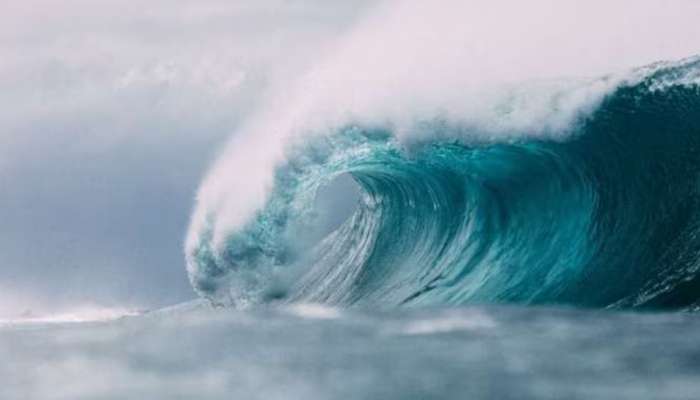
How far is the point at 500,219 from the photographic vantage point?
492 inches

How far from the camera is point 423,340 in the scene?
6305 mm

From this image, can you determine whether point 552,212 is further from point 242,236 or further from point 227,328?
point 227,328

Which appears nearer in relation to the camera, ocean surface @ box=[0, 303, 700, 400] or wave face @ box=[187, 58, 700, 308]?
ocean surface @ box=[0, 303, 700, 400]

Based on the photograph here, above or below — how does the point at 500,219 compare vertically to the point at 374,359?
above

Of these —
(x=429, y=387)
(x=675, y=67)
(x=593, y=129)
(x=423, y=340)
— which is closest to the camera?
(x=429, y=387)

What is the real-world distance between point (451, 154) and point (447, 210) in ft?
4.36

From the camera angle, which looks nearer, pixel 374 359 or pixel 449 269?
pixel 374 359

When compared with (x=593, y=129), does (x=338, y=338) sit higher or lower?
lower

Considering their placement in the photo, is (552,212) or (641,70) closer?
(641,70)

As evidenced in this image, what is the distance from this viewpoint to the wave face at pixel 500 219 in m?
9.88

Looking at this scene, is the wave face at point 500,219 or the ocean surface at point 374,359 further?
the wave face at point 500,219

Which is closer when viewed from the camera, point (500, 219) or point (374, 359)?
point (374, 359)


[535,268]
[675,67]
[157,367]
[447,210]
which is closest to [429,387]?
[157,367]

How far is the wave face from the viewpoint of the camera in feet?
32.4
